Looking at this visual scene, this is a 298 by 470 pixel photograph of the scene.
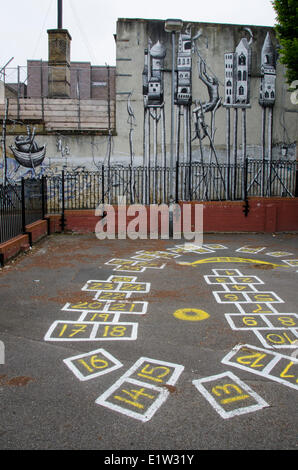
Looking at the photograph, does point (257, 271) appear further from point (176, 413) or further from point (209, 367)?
point (176, 413)

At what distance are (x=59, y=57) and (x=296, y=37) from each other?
439 inches

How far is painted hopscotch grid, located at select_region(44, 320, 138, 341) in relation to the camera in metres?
5.14

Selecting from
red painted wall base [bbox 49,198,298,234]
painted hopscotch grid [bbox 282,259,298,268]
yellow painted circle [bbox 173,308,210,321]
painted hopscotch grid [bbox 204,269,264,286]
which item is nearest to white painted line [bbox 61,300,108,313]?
yellow painted circle [bbox 173,308,210,321]

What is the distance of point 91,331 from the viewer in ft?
17.6

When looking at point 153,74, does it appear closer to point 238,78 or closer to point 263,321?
point 238,78

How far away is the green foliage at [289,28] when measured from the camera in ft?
43.3

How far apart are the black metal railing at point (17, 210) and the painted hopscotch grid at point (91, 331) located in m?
4.82

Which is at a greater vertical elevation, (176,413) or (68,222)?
(68,222)

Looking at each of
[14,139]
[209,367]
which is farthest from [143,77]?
[209,367]

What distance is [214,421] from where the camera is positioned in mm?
3336

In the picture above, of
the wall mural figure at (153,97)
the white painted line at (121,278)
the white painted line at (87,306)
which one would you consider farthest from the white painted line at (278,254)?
the wall mural figure at (153,97)

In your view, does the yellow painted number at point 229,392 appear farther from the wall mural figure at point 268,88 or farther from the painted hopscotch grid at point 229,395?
the wall mural figure at point 268,88

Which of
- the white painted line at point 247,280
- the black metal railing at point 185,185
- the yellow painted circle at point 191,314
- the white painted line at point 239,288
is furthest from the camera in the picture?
the black metal railing at point 185,185

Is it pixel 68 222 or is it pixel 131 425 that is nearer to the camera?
pixel 131 425
